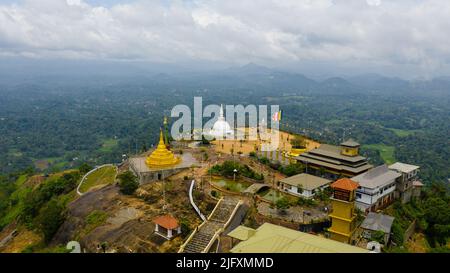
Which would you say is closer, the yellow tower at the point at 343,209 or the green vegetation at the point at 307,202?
the yellow tower at the point at 343,209

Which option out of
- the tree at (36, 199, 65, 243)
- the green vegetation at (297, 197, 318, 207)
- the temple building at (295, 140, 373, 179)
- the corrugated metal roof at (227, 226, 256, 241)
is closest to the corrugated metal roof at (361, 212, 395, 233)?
the green vegetation at (297, 197, 318, 207)

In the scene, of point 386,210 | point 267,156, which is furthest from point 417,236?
point 267,156

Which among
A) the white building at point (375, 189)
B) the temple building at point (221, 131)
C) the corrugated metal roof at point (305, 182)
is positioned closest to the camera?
the white building at point (375, 189)

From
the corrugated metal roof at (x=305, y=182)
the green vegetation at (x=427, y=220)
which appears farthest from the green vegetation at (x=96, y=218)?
the green vegetation at (x=427, y=220)

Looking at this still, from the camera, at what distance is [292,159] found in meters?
41.1

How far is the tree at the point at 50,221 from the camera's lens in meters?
31.7

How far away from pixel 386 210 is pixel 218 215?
15.6m

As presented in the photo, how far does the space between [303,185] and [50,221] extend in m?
21.9

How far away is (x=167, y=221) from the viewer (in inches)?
1033

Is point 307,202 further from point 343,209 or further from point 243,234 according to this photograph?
point 243,234

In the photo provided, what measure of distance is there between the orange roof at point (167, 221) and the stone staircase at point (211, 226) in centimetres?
159

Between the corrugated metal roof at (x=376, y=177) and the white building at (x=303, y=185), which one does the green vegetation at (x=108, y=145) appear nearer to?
the white building at (x=303, y=185)

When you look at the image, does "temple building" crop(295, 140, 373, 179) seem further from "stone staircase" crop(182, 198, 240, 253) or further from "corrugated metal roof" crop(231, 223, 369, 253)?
"corrugated metal roof" crop(231, 223, 369, 253)

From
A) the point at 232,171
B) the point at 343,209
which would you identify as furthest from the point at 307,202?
the point at 232,171
